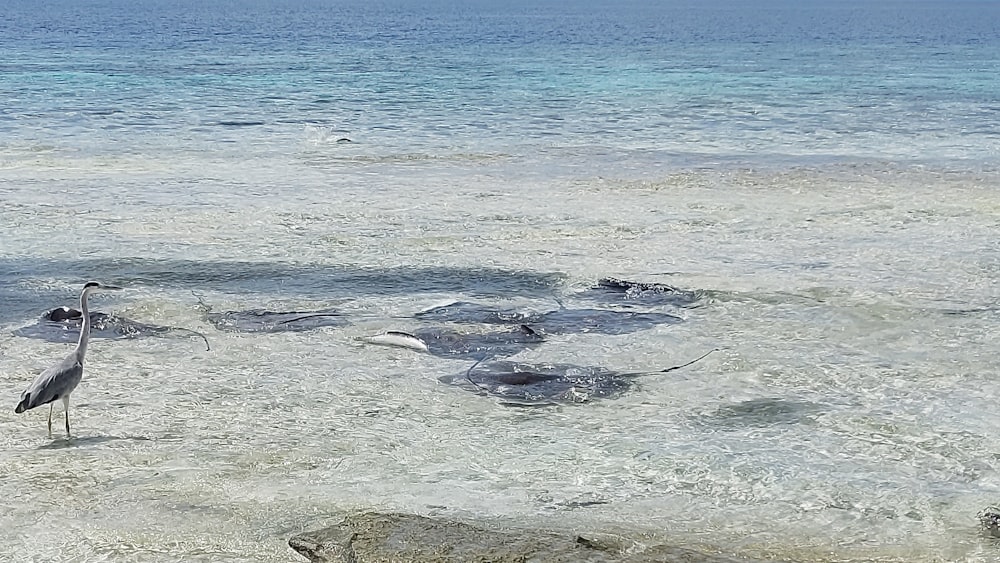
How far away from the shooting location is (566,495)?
20.7ft

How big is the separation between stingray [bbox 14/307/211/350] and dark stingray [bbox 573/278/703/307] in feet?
9.82

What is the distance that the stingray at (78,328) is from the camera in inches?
354

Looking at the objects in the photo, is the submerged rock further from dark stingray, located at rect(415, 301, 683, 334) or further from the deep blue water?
the deep blue water

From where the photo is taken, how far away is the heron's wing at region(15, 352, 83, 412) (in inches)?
263

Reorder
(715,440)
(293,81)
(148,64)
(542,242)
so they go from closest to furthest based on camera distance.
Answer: (715,440) → (542,242) → (293,81) → (148,64)

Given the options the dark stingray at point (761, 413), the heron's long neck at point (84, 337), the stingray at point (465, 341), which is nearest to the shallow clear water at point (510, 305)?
the dark stingray at point (761, 413)

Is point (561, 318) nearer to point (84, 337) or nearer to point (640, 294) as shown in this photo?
point (640, 294)

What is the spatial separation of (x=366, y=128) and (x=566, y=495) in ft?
60.2

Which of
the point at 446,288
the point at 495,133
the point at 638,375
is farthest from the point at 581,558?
the point at 495,133

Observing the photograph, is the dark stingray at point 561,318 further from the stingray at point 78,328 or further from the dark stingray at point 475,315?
the stingray at point 78,328

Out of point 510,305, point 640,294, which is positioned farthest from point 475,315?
point 640,294

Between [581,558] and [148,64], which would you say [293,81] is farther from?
[581,558]

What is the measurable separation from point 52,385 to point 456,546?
252 cm

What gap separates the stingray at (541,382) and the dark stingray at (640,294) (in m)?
1.62
